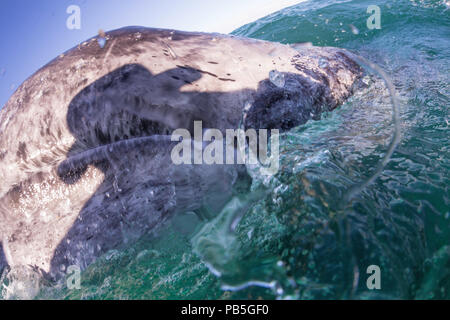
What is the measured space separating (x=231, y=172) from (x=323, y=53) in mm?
2829

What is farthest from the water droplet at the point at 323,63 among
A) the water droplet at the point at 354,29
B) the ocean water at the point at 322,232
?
the water droplet at the point at 354,29

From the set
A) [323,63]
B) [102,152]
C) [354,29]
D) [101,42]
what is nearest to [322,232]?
[102,152]

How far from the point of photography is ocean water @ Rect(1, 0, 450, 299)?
1886 mm

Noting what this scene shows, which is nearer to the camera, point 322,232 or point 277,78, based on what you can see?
point 322,232

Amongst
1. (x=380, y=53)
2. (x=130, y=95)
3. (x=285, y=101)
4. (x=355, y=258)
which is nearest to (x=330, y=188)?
(x=355, y=258)

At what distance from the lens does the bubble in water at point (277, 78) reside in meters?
3.11

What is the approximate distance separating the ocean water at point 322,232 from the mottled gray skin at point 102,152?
0.21 metres

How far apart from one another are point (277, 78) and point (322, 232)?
1.83 meters

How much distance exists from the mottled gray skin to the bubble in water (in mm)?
659

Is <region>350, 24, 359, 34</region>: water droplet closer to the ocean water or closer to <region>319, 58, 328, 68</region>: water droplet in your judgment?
<region>319, 58, 328, 68</region>: water droplet

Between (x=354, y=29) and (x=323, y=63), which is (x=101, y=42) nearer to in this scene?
(x=323, y=63)

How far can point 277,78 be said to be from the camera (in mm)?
3170

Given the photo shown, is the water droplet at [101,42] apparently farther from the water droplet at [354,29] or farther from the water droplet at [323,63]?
the water droplet at [354,29]
